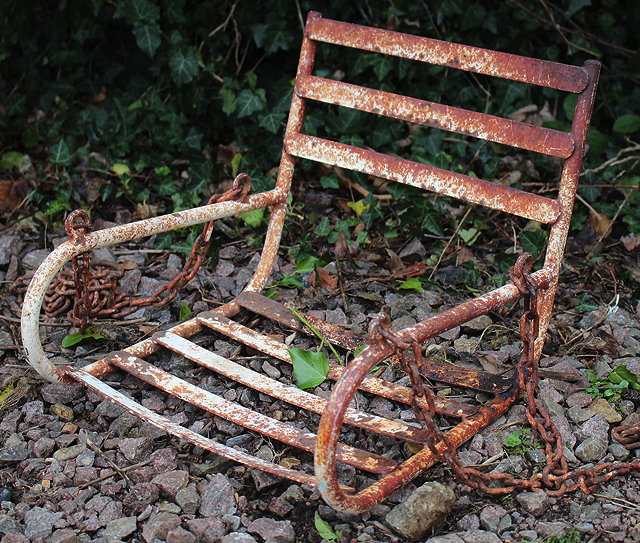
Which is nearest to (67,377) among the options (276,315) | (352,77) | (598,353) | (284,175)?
(276,315)

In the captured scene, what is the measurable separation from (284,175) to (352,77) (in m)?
1.15

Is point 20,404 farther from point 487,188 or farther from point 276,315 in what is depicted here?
point 487,188

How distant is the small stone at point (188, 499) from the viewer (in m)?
2.02

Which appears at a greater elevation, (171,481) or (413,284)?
(413,284)

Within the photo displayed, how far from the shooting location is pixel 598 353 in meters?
2.68

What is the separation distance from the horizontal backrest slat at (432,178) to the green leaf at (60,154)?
58.4 inches

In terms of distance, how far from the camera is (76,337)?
270 centimetres

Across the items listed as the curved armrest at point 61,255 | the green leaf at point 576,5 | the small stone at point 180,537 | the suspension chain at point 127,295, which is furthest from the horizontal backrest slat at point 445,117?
the green leaf at point 576,5

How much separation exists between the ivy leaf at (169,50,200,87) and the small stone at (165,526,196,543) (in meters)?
2.27

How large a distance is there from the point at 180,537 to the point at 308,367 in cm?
69

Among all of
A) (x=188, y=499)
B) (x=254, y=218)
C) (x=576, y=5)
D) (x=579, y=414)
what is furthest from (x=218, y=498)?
(x=576, y=5)

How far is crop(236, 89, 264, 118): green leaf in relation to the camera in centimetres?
367

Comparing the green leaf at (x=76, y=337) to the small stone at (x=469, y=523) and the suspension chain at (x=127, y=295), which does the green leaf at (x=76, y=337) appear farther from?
the small stone at (x=469, y=523)

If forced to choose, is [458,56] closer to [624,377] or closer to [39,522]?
[624,377]
